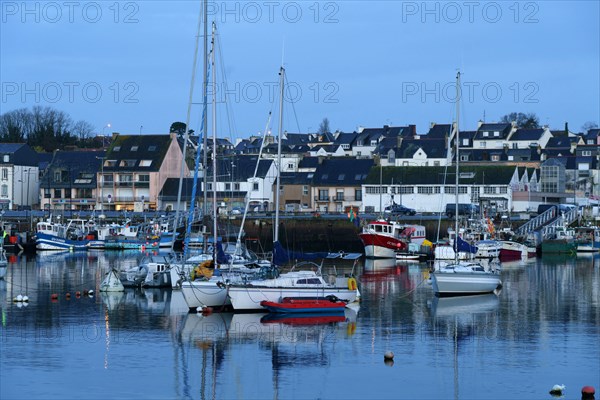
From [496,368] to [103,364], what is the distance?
11024mm

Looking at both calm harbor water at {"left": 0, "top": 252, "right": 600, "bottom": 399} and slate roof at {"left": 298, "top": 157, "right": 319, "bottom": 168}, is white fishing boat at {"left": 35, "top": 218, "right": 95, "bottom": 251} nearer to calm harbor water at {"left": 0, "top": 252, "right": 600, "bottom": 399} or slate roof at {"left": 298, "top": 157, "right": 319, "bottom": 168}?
calm harbor water at {"left": 0, "top": 252, "right": 600, "bottom": 399}

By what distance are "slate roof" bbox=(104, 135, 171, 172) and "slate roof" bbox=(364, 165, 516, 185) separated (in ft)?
73.5

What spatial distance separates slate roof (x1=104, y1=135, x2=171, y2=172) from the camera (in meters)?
112

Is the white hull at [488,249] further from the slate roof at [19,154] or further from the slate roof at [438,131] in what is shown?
the slate roof at [438,131]

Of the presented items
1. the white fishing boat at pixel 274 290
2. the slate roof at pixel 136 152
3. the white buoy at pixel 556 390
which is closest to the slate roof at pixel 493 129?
the slate roof at pixel 136 152

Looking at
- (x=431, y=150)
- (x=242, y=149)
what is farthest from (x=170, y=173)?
(x=242, y=149)

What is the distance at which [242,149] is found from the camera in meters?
161

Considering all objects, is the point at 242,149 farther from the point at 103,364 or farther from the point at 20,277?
the point at 103,364

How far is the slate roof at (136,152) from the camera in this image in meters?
112

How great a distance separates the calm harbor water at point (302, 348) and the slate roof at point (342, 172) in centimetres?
5844

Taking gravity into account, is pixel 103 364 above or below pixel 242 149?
below

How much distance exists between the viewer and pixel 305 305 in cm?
3906

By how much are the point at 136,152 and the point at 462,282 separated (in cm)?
7147


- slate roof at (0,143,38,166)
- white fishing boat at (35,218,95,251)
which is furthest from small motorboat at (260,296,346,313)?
slate roof at (0,143,38,166)
